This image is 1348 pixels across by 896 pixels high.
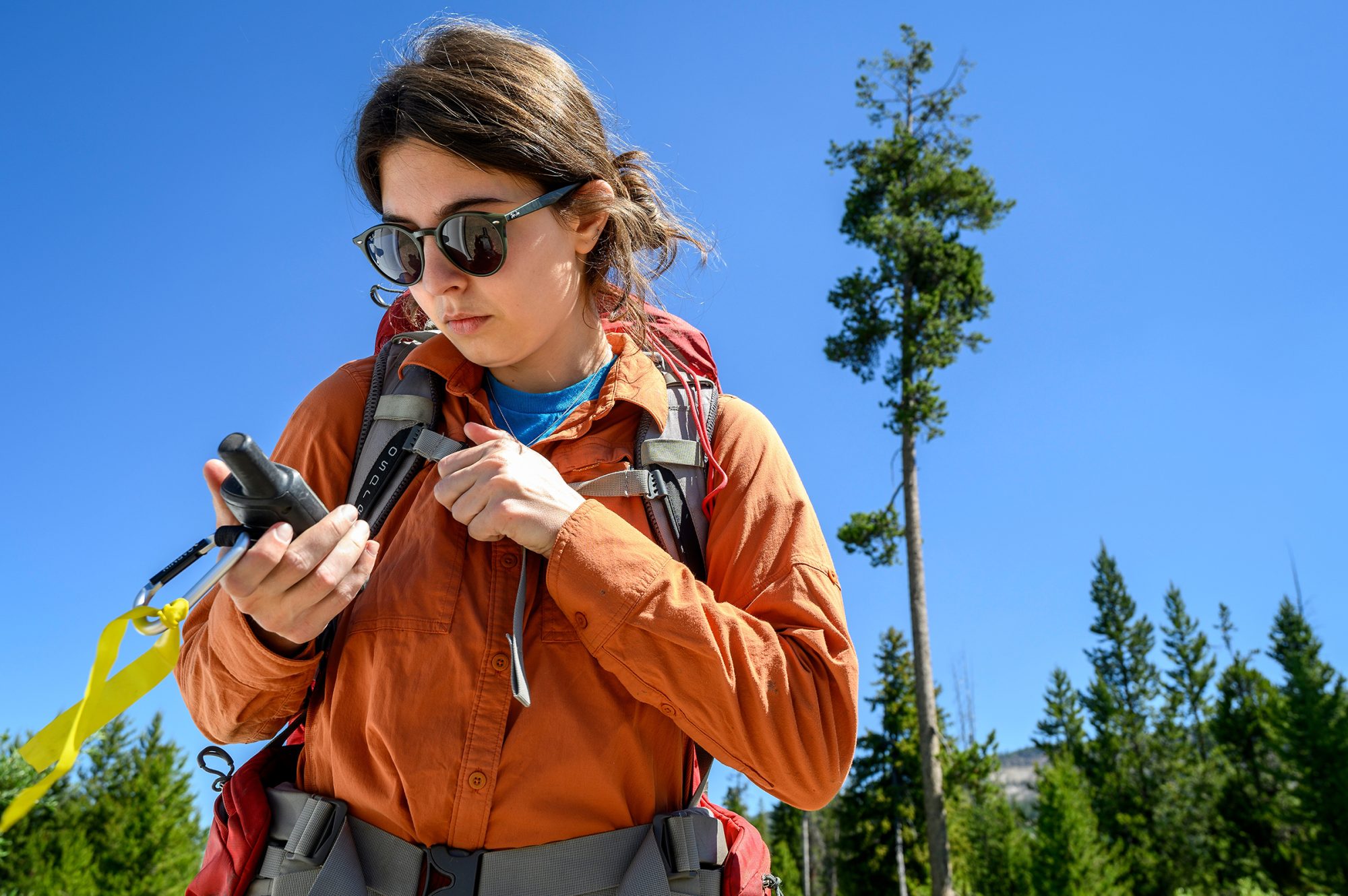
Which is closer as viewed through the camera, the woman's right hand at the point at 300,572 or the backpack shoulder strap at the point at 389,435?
the woman's right hand at the point at 300,572

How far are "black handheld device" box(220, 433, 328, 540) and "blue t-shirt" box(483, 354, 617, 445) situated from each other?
666 millimetres

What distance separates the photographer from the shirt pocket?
1793 millimetres

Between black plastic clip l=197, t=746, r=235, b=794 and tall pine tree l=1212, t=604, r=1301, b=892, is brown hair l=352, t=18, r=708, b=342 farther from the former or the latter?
tall pine tree l=1212, t=604, r=1301, b=892

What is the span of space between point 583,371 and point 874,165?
22.5m

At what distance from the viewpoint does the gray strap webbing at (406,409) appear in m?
2.05

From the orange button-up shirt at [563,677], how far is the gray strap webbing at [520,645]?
0.03 m

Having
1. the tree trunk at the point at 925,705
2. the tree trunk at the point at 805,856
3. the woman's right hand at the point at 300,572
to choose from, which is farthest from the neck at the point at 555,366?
the tree trunk at the point at 805,856

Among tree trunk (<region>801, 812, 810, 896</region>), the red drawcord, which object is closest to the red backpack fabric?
the red drawcord

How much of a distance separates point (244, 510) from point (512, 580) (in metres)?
0.53

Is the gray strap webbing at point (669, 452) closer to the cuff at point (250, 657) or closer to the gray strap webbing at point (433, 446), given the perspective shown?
the gray strap webbing at point (433, 446)

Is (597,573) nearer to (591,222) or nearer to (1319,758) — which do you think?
(591,222)

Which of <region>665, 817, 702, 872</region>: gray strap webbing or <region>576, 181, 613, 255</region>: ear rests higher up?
<region>576, 181, 613, 255</region>: ear

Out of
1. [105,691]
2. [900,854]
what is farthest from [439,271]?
[900,854]

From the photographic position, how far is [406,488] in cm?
201
